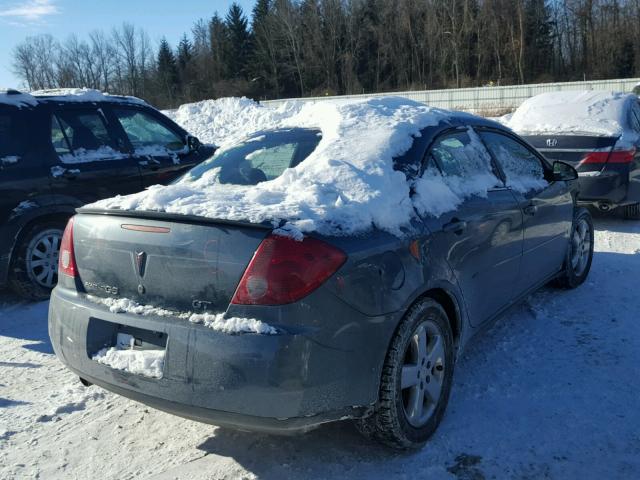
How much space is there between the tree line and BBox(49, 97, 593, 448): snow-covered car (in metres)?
57.3

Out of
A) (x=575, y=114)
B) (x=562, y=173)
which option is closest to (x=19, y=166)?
(x=562, y=173)

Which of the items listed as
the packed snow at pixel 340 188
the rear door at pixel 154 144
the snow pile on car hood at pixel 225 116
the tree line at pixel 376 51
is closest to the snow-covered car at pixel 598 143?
the packed snow at pixel 340 188

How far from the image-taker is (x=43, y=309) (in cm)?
540

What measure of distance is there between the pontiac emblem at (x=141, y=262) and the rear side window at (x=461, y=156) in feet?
5.62

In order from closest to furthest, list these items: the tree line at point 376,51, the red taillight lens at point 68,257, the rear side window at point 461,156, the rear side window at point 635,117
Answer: the red taillight lens at point 68,257, the rear side window at point 461,156, the rear side window at point 635,117, the tree line at point 376,51

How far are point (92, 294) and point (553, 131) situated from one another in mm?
6456

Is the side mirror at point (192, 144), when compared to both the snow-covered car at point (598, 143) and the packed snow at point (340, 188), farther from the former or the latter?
the snow-covered car at point (598, 143)

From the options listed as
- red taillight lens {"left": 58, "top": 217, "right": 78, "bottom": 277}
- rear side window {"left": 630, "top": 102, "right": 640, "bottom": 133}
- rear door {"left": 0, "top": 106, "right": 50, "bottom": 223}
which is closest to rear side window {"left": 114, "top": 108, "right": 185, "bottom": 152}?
rear door {"left": 0, "top": 106, "right": 50, "bottom": 223}

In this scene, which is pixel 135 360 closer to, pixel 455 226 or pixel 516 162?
pixel 455 226

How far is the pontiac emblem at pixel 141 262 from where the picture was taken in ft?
8.91

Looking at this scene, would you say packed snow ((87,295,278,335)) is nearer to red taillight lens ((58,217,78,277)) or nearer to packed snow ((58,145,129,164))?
red taillight lens ((58,217,78,277))

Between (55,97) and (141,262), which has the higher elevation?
(55,97)

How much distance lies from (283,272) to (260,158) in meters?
1.44

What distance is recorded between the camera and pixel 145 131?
22.2 ft
